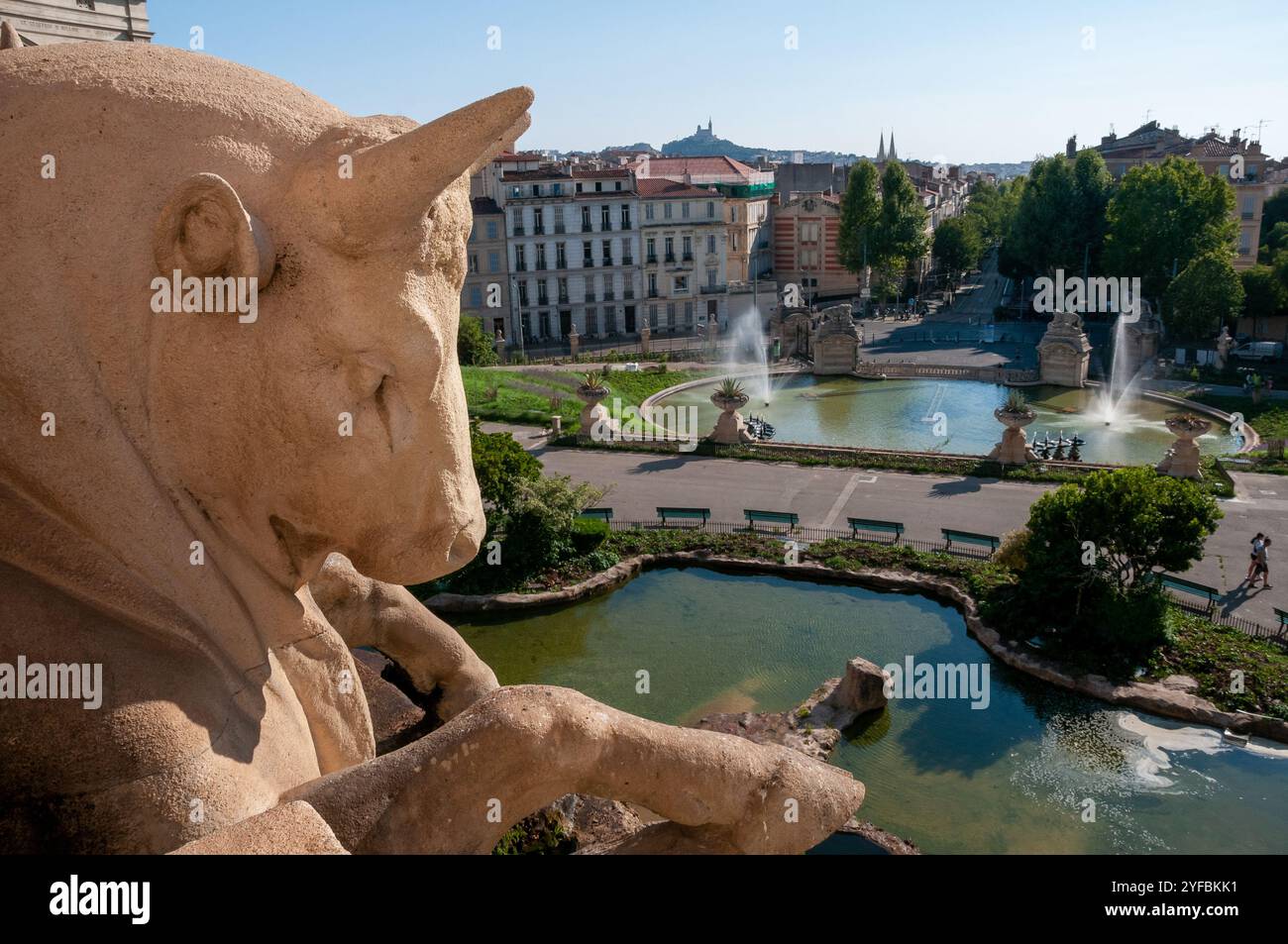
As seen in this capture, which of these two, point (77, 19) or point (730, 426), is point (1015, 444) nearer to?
point (730, 426)

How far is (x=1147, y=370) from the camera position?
1842 inches

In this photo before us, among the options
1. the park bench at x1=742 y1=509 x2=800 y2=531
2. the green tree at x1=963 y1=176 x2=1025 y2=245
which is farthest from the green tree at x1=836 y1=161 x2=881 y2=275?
the park bench at x1=742 y1=509 x2=800 y2=531

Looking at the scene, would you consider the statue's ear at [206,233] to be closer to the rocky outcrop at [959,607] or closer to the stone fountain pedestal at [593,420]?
the rocky outcrop at [959,607]

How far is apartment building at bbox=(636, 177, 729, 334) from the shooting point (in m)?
62.2

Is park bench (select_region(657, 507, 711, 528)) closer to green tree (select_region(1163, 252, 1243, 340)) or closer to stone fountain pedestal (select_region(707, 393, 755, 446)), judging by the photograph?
stone fountain pedestal (select_region(707, 393, 755, 446))

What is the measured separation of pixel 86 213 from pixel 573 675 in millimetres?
15875

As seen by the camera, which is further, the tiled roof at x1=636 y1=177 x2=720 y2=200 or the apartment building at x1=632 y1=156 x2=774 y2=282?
the apartment building at x1=632 y1=156 x2=774 y2=282

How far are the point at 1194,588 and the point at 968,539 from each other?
189 inches

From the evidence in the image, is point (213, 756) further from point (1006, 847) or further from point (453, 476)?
point (1006, 847)

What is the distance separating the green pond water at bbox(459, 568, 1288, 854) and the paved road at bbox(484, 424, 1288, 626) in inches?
192

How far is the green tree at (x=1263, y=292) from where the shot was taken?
5259 cm

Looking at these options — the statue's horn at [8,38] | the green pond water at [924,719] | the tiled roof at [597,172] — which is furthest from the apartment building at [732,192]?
the statue's horn at [8,38]
